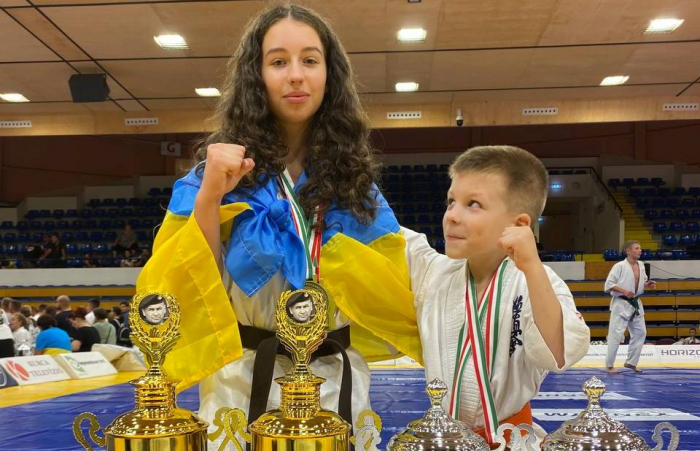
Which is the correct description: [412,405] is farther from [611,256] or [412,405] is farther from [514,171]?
[611,256]

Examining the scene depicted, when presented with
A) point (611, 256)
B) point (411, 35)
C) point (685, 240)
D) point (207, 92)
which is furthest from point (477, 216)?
point (685, 240)

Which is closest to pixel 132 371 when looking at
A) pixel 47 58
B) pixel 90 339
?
Result: pixel 90 339

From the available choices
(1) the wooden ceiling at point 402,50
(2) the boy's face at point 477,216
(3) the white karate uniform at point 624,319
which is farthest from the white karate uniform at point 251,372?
(3) the white karate uniform at point 624,319

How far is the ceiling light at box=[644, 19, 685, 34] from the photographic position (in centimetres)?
736

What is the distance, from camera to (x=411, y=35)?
776 cm

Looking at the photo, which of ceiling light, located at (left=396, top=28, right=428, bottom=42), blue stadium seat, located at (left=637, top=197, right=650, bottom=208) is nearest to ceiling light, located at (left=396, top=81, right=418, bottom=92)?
ceiling light, located at (left=396, top=28, right=428, bottom=42)

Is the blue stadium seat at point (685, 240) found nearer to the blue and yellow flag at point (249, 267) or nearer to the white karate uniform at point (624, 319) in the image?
the white karate uniform at point (624, 319)

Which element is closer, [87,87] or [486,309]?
[486,309]

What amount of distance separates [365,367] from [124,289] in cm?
1356

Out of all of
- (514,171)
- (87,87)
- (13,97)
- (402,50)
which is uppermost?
(13,97)

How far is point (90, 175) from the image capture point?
1944 centimetres

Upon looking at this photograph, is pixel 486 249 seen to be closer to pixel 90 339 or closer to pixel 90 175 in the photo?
pixel 90 339

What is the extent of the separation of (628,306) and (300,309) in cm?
773

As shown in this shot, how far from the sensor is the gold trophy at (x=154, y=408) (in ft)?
2.45
